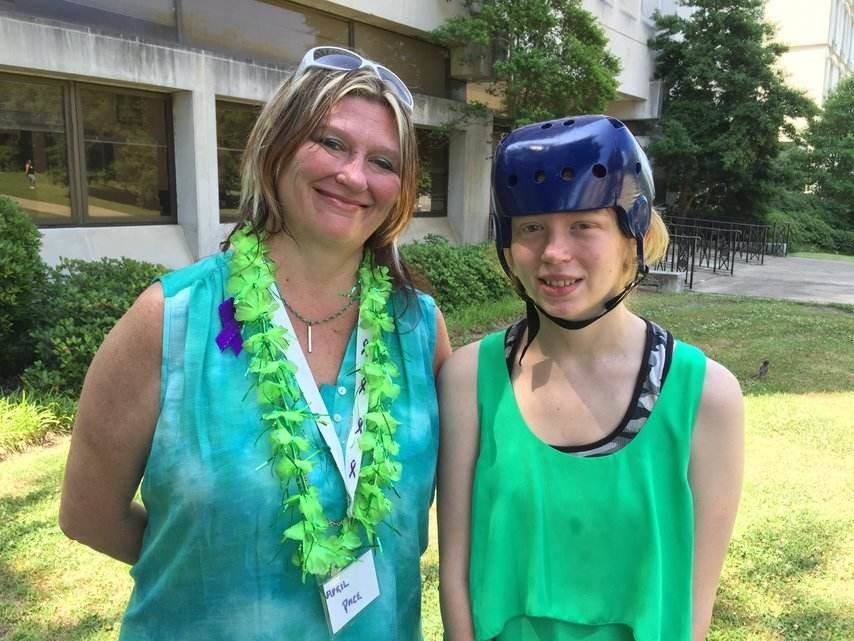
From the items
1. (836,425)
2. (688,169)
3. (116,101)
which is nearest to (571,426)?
(836,425)

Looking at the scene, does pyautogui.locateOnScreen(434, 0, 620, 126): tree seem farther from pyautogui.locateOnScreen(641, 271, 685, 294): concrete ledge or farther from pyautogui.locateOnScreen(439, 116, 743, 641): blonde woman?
pyautogui.locateOnScreen(439, 116, 743, 641): blonde woman

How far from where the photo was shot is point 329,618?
65.4 inches

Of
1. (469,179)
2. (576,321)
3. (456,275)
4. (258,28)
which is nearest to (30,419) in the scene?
(576,321)

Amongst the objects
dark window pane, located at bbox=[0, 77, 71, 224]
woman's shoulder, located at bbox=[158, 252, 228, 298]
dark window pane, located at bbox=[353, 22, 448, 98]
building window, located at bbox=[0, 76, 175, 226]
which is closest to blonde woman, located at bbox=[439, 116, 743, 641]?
woman's shoulder, located at bbox=[158, 252, 228, 298]

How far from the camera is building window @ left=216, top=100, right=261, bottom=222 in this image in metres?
10.7

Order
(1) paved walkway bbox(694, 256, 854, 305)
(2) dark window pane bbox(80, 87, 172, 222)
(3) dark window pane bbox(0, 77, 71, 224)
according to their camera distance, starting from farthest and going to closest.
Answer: (1) paved walkway bbox(694, 256, 854, 305), (2) dark window pane bbox(80, 87, 172, 222), (3) dark window pane bbox(0, 77, 71, 224)

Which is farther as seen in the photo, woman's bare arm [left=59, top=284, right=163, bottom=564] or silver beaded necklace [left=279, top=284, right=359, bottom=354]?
silver beaded necklace [left=279, top=284, right=359, bottom=354]

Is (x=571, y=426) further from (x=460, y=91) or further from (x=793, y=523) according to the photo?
(x=460, y=91)

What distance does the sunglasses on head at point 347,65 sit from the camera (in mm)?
1759

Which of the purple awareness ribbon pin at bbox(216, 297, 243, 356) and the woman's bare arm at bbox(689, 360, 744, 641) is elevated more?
the purple awareness ribbon pin at bbox(216, 297, 243, 356)

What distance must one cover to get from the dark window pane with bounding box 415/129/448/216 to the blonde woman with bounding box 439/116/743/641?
13099mm

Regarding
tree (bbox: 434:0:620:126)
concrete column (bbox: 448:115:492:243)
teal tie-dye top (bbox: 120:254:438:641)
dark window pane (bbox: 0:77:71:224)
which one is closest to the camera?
teal tie-dye top (bbox: 120:254:438:641)

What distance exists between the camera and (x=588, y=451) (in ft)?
5.45

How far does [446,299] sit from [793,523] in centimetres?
599
